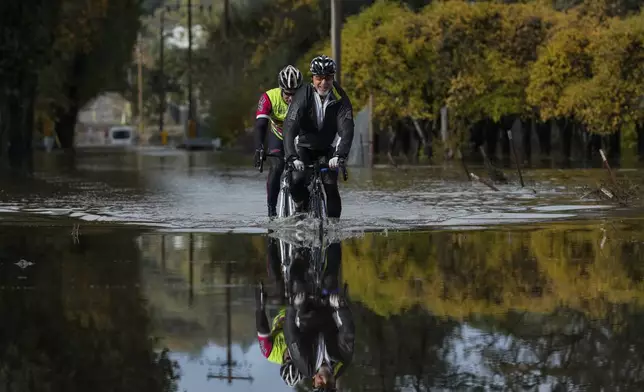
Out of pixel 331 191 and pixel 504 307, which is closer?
pixel 504 307

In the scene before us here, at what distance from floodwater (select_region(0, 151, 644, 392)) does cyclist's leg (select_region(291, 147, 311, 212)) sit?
63 cm

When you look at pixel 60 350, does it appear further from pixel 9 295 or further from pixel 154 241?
pixel 154 241

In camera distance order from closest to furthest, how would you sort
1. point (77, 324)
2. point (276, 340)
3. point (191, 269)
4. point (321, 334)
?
point (276, 340) → point (321, 334) → point (77, 324) → point (191, 269)

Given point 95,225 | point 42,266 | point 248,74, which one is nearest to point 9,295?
point 42,266

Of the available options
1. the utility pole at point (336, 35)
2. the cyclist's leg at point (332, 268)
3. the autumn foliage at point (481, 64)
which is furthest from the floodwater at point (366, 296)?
the autumn foliage at point (481, 64)

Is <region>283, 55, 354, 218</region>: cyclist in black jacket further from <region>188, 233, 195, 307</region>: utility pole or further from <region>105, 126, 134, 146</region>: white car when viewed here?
<region>105, 126, 134, 146</region>: white car

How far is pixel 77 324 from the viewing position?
10992 mm

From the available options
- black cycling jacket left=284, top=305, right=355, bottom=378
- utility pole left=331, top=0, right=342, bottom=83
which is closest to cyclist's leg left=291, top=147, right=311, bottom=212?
black cycling jacket left=284, top=305, right=355, bottom=378

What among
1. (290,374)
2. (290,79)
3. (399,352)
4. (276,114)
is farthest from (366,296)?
(276,114)

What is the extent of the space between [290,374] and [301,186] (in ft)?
31.3

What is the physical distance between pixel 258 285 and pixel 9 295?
197 centimetres

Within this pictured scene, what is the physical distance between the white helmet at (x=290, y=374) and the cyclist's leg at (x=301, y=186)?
8759 mm

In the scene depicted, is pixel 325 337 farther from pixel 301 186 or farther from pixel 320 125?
pixel 301 186

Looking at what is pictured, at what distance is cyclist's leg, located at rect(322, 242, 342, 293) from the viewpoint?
43.7ft
